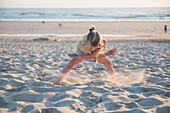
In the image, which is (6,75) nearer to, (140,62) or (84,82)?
(84,82)

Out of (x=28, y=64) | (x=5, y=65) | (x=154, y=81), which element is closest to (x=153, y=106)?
(x=154, y=81)

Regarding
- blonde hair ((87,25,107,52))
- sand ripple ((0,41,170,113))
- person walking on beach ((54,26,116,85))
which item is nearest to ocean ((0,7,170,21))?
sand ripple ((0,41,170,113))

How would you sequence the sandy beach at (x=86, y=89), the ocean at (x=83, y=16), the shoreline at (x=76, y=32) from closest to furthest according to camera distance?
the sandy beach at (x=86, y=89) → the shoreline at (x=76, y=32) → the ocean at (x=83, y=16)

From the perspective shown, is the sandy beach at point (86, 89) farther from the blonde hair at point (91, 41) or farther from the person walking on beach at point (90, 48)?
the blonde hair at point (91, 41)

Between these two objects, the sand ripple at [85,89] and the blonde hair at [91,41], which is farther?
the blonde hair at [91,41]

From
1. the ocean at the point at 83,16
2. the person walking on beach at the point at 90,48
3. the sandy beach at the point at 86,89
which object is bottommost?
the sandy beach at the point at 86,89

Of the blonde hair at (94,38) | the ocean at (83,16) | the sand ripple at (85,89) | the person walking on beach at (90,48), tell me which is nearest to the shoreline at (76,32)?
the sand ripple at (85,89)

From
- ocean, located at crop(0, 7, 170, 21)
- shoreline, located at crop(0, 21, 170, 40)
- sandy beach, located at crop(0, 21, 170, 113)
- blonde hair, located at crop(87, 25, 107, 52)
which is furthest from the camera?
ocean, located at crop(0, 7, 170, 21)

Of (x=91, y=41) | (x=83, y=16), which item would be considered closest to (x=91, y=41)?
(x=91, y=41)

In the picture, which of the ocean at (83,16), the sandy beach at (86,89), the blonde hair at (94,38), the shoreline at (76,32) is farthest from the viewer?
the ocean at (83,16)

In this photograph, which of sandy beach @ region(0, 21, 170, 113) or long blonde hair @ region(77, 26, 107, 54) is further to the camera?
long blonde hair @ region(77, 26, 107, 54)

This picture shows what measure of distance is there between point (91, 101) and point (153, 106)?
0.93m

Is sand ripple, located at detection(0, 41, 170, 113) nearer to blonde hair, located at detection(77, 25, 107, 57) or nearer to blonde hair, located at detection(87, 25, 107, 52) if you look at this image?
blonde hair, located at detection(77, 25, 107, 57)

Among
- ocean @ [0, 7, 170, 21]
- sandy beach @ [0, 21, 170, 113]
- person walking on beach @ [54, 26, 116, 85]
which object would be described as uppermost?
ocean @ [0, 7, 170, 21]
